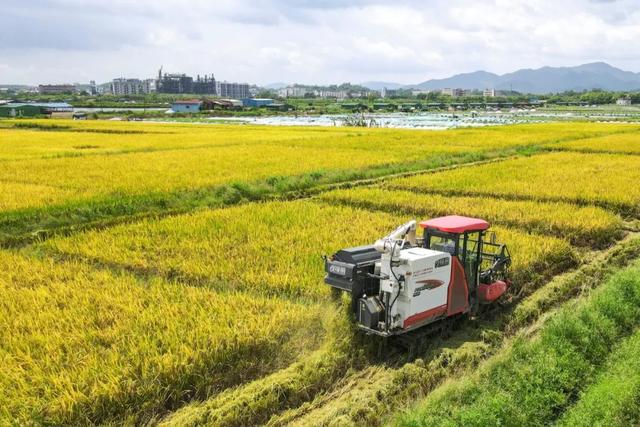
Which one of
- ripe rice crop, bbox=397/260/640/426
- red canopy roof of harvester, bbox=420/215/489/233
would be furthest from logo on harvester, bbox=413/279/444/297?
ripe rice crop, bbox=397/260/640/426

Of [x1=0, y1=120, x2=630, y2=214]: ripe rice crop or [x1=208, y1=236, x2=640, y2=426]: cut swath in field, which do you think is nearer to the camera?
[x1=208, y1=236, x2=640, y2=426]: cut swath in field

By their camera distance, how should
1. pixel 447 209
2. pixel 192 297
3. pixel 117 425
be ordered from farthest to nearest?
pixel 447 209
pixel 192 297
pixel 117 425

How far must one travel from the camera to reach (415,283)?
19.3 feet

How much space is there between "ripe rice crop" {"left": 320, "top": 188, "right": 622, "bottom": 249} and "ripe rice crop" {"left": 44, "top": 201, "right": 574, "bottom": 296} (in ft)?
3.48

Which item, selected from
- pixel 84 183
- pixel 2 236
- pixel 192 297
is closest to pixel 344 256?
pixel 192 297

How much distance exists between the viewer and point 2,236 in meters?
11.3

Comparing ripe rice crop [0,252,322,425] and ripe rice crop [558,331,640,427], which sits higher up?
ripe rice crop [0,252,322,425]

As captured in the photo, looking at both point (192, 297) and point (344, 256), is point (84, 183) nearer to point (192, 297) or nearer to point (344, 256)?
point (192, 297)

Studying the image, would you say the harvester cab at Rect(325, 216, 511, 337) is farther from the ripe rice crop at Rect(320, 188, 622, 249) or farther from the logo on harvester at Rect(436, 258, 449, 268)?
the ripe rice crop at Rect(320, 188, 622, 249)

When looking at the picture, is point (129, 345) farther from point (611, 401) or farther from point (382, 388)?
point (611, 401)

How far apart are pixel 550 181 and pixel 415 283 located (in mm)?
12658

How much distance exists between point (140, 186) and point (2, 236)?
188 inches

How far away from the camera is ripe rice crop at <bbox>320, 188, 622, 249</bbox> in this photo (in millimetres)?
11211

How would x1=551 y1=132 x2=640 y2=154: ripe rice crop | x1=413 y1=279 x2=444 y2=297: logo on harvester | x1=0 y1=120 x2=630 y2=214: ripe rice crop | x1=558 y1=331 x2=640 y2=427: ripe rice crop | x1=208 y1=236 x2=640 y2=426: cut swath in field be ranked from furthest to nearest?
x1=551 y1=132 x2=640 y2=154: ripe rice crop < x1=0 y1=120 x2=630 y2=214: ripe rice crop < x1=413 y1=279 x2=444 y2=297: logo on harvester < x1=208 y1=236 x2=640 y2=426: cut swath in field < x1=558 y1=331 x2=640 y2=427: ripe rice crop
